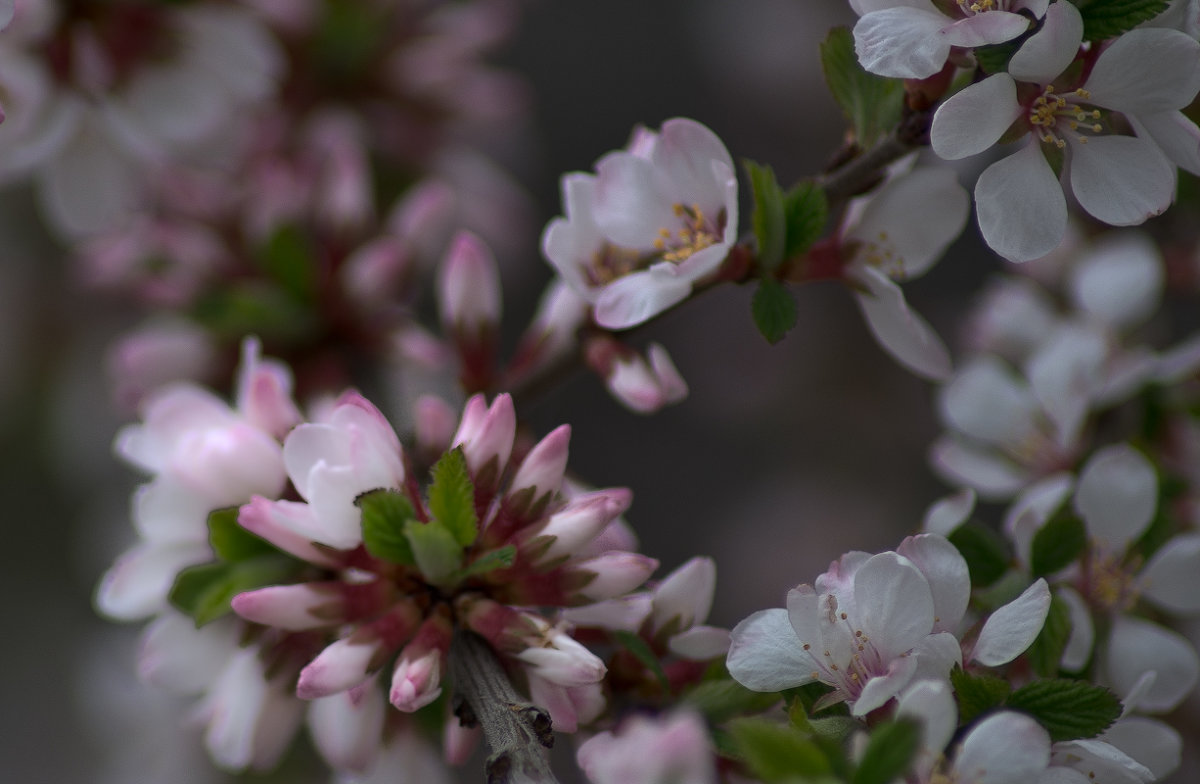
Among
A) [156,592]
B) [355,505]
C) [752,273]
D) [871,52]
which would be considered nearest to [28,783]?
[156,592]

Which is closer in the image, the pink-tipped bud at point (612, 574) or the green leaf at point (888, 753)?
the green leaf at point (888, 753)

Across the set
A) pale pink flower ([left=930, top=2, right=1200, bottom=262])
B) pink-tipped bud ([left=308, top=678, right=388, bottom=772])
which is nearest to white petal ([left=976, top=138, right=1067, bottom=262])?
pale pink flower ([left=930, top=2, right=1200, bottom=262])

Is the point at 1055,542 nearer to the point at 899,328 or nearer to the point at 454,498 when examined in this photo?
the point at 899,328

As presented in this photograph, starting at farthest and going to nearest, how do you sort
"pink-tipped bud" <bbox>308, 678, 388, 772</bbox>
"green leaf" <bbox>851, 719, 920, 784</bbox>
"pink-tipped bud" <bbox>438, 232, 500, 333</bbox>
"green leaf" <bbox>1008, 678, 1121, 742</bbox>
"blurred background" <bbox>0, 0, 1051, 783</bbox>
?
"blurred background" <bbox>0, 0, 1051, 783</bbox> → "pink-tipped bud" <bbox>438, 232, 500, 333</bbox> → "pink-tipped bud" <bbox>308, 678, 388, 772</bbox> → "green leaf" <bbox>1008, 678, 1121, 742</bbox> → "green leaf" <bbox>851, 719, 920, 784</bbox>

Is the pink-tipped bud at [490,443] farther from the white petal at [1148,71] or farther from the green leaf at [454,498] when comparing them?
the white petal at [1148,71]

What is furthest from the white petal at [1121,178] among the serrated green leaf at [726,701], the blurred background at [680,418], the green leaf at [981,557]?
the blurred background at [680,418]

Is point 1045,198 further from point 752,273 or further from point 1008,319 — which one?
point 1008,319

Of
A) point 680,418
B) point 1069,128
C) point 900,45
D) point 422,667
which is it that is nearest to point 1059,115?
point 1069,128

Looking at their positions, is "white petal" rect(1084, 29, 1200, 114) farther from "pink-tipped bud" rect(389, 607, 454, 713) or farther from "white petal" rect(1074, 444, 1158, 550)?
"pink-tipped bud" rect(389, 607, 454, 713)
